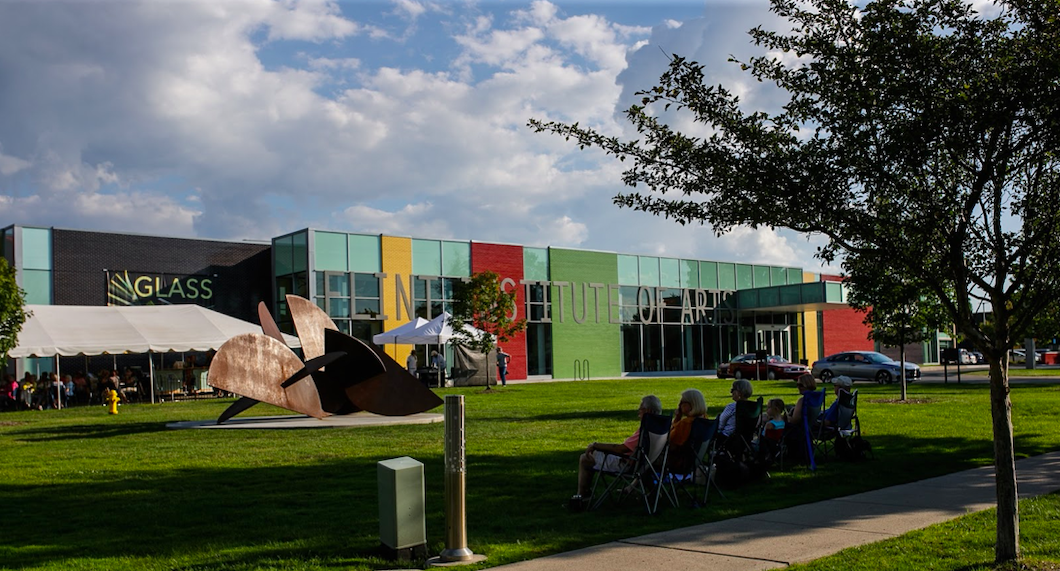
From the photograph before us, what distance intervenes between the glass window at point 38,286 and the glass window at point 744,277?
1430 inches

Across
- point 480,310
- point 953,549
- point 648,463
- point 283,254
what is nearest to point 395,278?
point 283,254

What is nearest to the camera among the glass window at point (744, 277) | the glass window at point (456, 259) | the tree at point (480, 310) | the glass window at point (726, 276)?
the tree at point (480, 310)

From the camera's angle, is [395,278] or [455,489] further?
[395,278]

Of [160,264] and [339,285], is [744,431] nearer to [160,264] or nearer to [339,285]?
[339,285]

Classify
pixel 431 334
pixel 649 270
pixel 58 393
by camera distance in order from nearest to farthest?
pixel 58 393 → pixel 431 334 → pixel 649 270

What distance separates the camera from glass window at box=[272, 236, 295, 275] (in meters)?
38.8

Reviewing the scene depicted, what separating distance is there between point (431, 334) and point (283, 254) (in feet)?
34.3

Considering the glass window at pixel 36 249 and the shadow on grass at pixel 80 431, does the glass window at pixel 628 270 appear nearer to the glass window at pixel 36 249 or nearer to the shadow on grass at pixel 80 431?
the glass window at pixel 36 249

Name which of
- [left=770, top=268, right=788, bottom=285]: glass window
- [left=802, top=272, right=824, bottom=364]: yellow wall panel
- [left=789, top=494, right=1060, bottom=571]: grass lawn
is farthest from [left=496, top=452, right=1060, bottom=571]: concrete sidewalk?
[left=802, top=272, right=824, bottom=364]: yellow wall panel

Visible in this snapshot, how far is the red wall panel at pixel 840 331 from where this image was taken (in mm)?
59859

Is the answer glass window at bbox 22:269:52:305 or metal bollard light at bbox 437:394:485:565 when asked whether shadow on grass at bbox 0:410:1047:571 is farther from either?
glass window at bbox 22:269:52:305

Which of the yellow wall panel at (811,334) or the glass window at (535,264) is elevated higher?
the glass window at (535,264)

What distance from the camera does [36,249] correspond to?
3319 cm

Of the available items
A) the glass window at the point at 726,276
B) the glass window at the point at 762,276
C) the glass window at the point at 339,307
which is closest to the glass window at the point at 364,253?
the glass window at the point at 339,307
